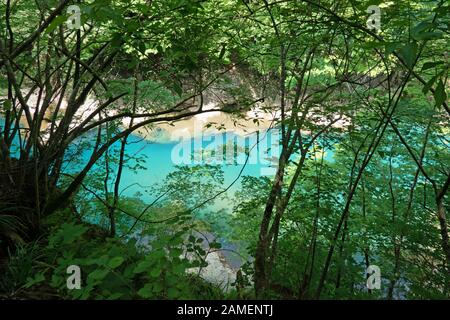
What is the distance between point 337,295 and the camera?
2635mm

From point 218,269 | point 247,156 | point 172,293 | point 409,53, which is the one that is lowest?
point 218,269

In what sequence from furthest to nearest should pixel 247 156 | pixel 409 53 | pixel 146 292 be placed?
pixel 247 156, pixel 146 292, pixel 409 53

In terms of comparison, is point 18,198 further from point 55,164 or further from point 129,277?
point 129,277

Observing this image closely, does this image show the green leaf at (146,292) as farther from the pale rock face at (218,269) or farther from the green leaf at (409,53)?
the pale rock face at (218,269)

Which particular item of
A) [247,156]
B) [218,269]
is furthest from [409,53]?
[218,269]

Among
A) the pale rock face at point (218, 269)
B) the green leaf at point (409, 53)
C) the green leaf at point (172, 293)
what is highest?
the green leaf at point (409, 53)

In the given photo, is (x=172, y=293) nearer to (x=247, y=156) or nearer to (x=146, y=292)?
(x=146, y=292)

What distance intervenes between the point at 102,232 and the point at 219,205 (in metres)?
5.82

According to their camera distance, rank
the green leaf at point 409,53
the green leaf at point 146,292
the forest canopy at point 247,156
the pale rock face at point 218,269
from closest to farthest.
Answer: the green leaf at point 409,53
the green leaf at point 146,292
the forest canopy at point 247,156
the pale rock face at point 218,269

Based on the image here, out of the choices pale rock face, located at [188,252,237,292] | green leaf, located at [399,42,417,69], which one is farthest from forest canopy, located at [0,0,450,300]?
pale rock face, located at [188,252,237,292]

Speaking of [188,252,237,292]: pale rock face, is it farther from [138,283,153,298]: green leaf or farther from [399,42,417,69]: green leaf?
[399,42,417,69]: green leaf

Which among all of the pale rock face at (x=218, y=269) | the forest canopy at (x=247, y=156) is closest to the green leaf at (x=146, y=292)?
the forest canopy at (x=247, y=156)
